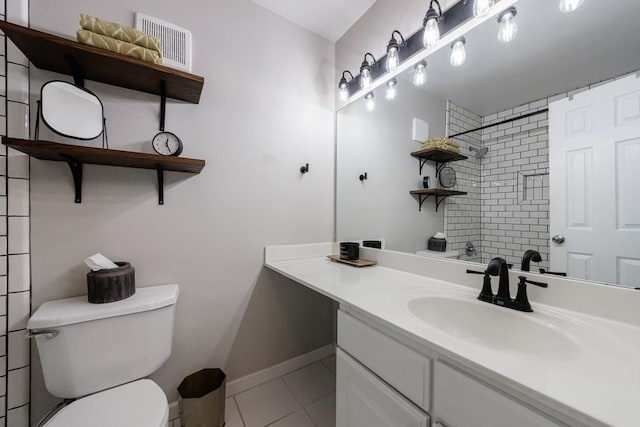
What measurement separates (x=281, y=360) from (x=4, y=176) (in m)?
1.66

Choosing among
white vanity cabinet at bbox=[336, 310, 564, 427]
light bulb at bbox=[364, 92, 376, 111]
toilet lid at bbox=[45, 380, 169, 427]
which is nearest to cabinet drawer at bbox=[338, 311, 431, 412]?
white vanity cabinet at bbox=[336, 310, 564, 427]

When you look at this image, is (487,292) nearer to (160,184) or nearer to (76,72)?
(160,184)

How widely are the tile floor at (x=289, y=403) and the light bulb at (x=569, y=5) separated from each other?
204 centimetres

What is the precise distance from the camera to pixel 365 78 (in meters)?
1.52

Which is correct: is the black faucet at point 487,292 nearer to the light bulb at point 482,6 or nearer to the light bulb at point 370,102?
the light bulb at point 482,6

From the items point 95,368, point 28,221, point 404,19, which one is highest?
point 404,19

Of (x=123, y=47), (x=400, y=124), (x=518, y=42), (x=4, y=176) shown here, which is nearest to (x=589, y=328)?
(x=518, y=42)

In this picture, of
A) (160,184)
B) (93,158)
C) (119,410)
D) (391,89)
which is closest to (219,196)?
(160,184)

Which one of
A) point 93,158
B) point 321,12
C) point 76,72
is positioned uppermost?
point 321,12

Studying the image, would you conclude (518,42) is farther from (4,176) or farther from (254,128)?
(4,176)

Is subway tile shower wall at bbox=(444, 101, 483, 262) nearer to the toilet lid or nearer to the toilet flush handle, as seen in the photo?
the toilet lid

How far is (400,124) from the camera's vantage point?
4.74ft

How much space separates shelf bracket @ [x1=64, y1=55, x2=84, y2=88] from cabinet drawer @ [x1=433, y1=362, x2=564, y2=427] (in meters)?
1.69

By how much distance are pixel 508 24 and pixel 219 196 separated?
1.54 metres
